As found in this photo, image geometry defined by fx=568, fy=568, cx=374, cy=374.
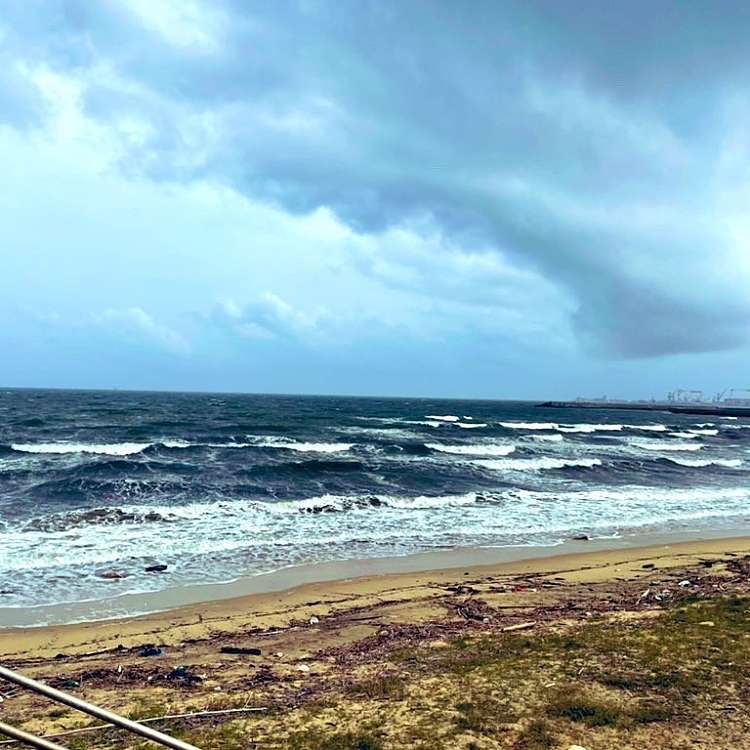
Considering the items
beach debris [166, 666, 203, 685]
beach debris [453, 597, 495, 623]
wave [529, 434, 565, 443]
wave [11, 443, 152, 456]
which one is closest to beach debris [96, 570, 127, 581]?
beach debris [166, 666, 203, 685]

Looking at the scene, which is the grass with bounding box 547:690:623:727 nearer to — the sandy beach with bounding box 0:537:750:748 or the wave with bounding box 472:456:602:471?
the sandy beach with bounding box 0:537:750:748

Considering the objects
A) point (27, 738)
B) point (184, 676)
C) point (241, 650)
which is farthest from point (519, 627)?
point (27, 738)

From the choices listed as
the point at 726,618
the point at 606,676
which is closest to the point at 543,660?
the point at 606,676

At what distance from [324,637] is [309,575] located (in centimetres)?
374

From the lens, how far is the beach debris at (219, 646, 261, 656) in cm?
680

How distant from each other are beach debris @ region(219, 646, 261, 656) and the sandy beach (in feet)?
0.12

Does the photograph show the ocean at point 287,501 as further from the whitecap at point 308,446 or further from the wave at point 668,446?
the wave at point 668,446

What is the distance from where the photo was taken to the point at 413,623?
789 centimetres

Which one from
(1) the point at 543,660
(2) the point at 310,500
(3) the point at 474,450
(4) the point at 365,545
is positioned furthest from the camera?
(3) the point at 474,450

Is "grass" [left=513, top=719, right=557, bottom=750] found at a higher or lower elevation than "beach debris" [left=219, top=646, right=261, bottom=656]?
higher

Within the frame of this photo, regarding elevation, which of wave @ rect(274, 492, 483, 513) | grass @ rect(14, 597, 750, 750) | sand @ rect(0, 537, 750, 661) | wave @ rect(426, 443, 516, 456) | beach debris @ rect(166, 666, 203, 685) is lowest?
wave @ rect(274, 492, 483, 513)

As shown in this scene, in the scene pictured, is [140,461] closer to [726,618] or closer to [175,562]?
[175,562]

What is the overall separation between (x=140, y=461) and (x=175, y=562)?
594 inches

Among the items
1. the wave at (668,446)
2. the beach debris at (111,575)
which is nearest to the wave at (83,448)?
the beach debris at (111,575)
